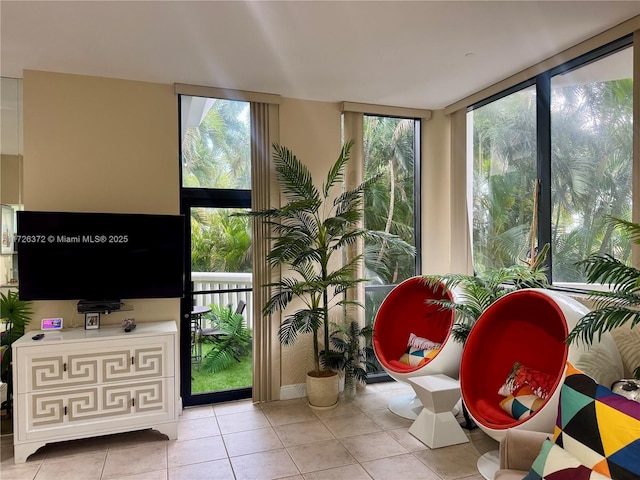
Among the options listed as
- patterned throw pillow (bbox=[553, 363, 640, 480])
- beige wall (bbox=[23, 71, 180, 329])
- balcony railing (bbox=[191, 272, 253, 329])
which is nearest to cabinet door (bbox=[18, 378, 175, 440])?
beige wall (bbox=[23, 71, 180, 329])

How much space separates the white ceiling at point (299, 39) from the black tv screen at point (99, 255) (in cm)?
118

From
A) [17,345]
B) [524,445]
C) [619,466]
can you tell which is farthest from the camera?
[17,345]

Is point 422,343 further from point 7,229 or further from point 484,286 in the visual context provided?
point 7,229

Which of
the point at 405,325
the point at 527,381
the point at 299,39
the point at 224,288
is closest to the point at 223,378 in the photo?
the point at 224,288

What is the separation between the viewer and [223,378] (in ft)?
13.3

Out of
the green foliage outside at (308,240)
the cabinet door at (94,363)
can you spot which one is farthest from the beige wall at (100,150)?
the green foliage outside at (308,240)

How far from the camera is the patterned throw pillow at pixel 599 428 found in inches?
59.4

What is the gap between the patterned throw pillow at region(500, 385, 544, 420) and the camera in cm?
254

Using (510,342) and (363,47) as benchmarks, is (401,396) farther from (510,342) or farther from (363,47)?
(363,47)

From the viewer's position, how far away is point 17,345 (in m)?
2.94

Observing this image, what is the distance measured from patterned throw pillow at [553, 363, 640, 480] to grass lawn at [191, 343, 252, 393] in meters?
2.89

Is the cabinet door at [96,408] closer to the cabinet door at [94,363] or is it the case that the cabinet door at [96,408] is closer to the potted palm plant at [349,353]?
the cabinet door at [94,363]

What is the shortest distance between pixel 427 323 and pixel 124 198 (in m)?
2.89

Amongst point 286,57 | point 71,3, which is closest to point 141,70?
point 71,3
